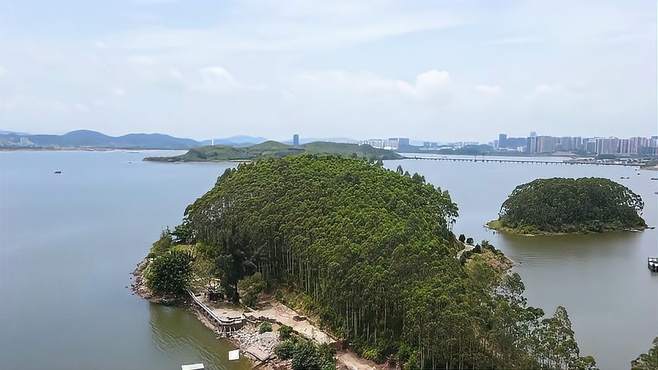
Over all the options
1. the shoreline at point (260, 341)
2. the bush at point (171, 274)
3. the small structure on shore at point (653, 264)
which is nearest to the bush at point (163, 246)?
the bush at point (171, 274)

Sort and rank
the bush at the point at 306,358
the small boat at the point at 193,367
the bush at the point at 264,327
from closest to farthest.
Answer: the bush at the point at 306,358 < the small boat at the point at 193,367 < the bush at the point at 264,327

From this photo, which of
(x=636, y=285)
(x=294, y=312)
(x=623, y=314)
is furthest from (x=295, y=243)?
(x=636, y=285)

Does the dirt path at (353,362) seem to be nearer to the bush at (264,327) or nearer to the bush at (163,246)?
the bush at (264,327)

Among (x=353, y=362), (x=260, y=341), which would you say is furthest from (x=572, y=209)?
(x=260, y=341)

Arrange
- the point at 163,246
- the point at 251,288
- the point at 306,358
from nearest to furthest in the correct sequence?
1. the point at 306,358
2. the point at 251,288
3. the point at 163,246

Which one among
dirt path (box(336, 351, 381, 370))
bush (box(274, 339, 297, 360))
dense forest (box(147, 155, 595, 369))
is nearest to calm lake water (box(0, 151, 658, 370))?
bush (box(274, 339, 297, 360))

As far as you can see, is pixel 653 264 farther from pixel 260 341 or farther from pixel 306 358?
pixel 260 341
